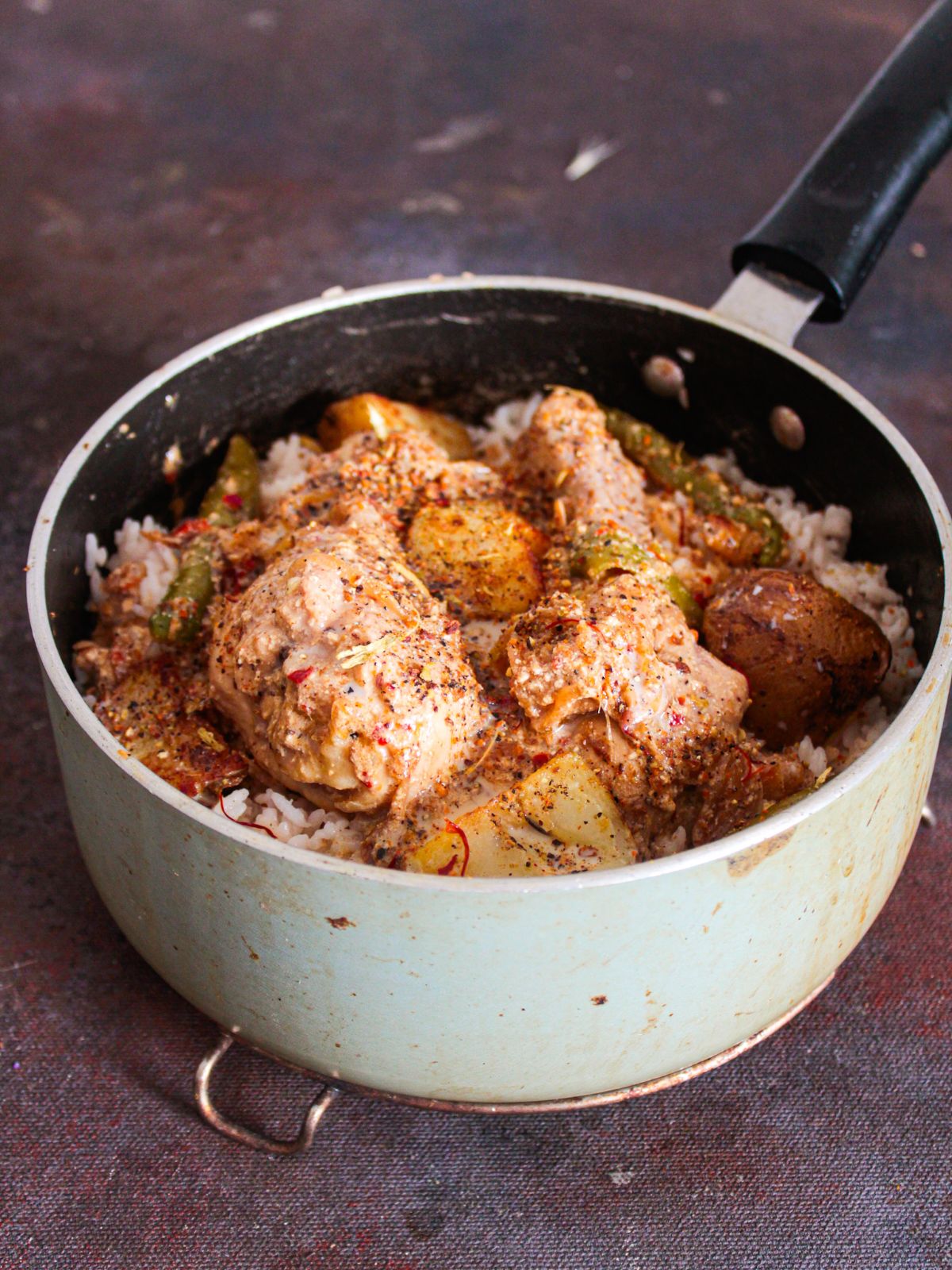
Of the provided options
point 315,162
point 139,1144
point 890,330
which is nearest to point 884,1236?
point 139,1144

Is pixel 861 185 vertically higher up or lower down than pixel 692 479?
higher up

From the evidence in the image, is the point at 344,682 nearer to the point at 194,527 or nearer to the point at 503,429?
the point at 194,527

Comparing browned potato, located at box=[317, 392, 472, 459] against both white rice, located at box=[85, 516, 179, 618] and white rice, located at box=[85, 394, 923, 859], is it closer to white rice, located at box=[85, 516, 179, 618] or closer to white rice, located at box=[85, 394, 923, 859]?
white rice, located at box=[85, 394, 923, 859]

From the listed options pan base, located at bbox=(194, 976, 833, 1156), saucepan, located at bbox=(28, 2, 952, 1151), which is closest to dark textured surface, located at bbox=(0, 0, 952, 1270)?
pan base, located at bbox=(194, 976, 833, 1156)

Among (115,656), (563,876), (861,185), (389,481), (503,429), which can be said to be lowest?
(115,656)

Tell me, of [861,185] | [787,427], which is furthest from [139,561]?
[861,185]

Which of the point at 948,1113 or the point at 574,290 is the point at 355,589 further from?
the point at 948,1113
